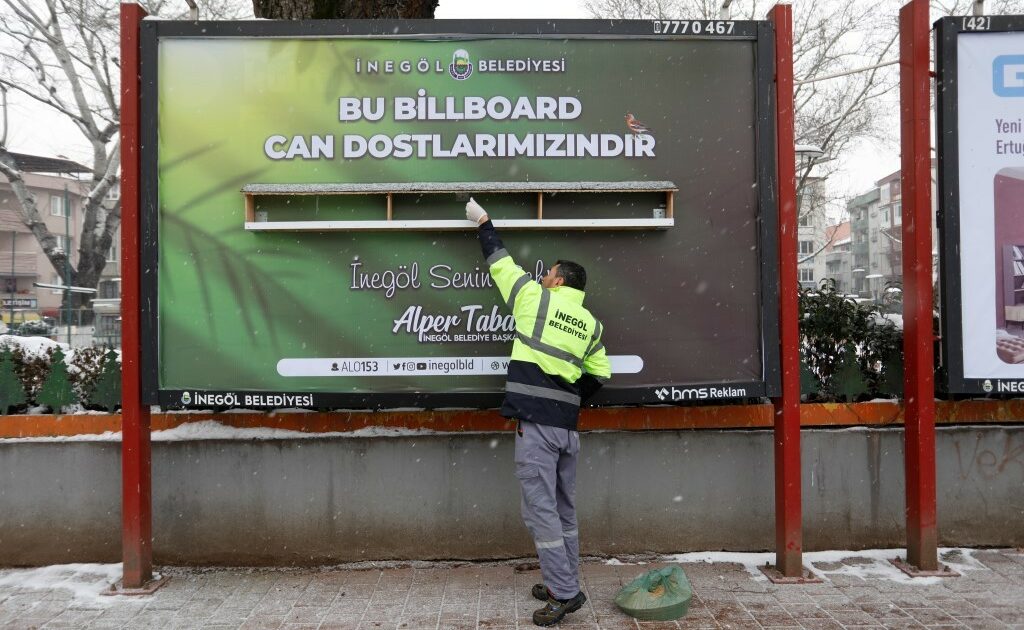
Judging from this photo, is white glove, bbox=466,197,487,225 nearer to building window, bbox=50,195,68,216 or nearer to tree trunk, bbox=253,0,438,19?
tree trunk, bbox=253,0,438,19

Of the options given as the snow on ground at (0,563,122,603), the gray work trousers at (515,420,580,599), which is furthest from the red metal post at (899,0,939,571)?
the snow on ground at (0,563,122,603)

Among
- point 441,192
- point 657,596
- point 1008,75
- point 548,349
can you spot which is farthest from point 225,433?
point 1008,75

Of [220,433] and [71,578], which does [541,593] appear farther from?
[71,578]

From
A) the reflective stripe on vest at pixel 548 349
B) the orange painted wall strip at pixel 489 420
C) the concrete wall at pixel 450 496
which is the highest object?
the reflective stripe on vest at pixel 548 349

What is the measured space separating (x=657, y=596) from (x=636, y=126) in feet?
9.50

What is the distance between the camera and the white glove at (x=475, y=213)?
493 cm

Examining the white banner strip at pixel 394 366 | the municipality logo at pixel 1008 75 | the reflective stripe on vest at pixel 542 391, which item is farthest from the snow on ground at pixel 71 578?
the municipality logo at pixel 1008 75

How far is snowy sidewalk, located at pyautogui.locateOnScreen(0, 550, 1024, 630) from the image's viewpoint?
181 inches

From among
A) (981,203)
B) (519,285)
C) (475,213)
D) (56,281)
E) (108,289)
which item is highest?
(56,281)

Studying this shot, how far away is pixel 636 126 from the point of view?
5.26 metres

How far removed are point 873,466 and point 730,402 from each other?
1.10 meters

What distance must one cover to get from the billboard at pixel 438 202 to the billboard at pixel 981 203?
1.34 meters

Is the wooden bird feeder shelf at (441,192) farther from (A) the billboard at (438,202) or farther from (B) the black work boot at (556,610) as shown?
(B) the black work boot at (556,610)

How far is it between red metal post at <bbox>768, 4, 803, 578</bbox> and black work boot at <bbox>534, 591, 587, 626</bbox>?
59.5 inches
